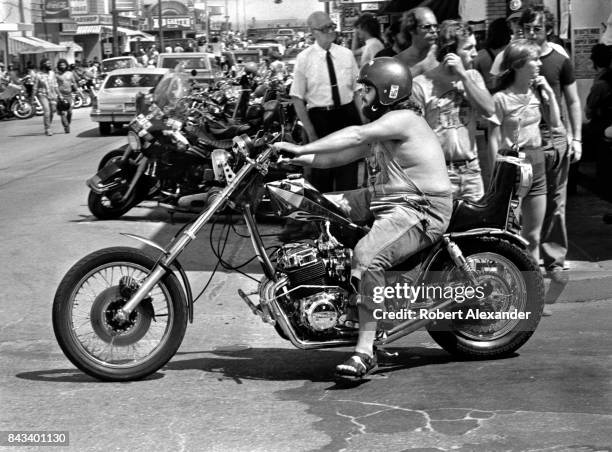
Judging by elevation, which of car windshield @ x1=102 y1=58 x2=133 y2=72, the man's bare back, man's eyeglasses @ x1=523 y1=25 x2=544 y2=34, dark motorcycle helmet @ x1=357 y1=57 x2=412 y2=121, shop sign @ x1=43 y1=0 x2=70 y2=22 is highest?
shop sign @ x1=43 y1=0 x2=70 y2=22

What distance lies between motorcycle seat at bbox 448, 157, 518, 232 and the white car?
815 inches

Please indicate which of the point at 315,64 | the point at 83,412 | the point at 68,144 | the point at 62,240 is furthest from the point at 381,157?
the point at 68,144

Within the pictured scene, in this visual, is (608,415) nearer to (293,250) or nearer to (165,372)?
(293,250)

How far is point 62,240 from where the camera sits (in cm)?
1071

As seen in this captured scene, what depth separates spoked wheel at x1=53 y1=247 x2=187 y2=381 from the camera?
5711 millimetres

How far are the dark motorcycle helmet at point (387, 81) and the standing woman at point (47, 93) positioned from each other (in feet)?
73.4

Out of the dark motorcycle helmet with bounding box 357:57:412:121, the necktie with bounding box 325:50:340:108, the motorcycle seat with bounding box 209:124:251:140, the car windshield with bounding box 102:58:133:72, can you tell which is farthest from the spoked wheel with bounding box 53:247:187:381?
the car windshield with bounding box 102:58:133:72

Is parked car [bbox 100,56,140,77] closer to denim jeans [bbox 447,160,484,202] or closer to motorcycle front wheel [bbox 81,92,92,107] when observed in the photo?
motorcycle front wheel [bbox 81,92,92,107]

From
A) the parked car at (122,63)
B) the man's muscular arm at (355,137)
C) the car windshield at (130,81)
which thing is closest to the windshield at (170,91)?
the man's muscular arm at (355,137)

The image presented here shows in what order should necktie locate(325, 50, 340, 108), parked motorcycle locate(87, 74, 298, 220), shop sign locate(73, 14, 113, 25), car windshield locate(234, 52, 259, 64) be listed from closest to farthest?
1. necktie locate(325, 50, 340, 108)
2. parked motorcycle locate(87, 74, 298, 220)
3. car windshield locate(234, 52, 259, 64)
4. shop sign locate(73, 14, 113, 25)

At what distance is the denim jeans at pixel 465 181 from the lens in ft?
24.9

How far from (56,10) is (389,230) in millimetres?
65781

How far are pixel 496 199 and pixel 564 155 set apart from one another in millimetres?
2068

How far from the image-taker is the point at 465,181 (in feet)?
25.0
